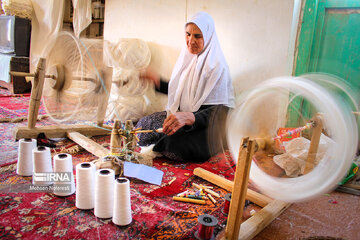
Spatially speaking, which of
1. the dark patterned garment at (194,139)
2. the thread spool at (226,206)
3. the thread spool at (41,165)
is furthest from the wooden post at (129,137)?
the thread spool at (226,206)

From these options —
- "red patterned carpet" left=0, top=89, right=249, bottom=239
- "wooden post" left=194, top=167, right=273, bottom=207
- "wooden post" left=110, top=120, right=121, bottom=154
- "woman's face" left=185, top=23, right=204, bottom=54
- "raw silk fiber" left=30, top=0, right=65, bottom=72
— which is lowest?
"red patterned carpet" left=0, top=89, right=249, bottom=239

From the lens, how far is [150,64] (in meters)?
3.69

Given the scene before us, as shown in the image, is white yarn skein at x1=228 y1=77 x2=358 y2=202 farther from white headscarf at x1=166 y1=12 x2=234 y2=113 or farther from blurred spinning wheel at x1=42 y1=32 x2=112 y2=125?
blurred spinning wheel at x1=42 y1=32 x2=112 y2=125

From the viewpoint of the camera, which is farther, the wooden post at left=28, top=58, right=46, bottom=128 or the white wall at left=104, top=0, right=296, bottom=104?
the white wall at left=104, top=0, right=296, bottom=104

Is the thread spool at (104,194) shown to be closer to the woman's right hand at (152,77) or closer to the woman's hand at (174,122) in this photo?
the woman's hand at (174,122)

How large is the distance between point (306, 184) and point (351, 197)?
0.95 meters

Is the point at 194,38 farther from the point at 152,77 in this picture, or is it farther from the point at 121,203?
the point at 121,203

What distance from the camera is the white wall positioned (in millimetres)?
2520

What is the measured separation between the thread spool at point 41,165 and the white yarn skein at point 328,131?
114 centimetres

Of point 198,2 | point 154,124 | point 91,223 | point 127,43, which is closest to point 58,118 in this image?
point 154,124

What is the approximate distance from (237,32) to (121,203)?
2175 mm

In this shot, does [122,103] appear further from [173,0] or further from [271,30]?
[271,30]

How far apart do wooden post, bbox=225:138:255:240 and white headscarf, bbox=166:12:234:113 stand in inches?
48.3

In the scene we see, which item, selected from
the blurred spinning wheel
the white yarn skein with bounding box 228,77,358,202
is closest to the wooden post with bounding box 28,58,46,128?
the blurred spinning wheel
